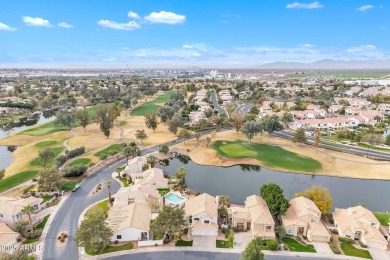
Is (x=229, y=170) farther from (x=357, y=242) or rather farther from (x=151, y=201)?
(x=357, y=242)

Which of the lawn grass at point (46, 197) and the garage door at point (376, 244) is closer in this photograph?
the garage door at point (376, 244)

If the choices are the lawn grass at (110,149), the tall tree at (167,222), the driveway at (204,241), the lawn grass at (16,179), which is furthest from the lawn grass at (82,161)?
the driveway at (204,241)

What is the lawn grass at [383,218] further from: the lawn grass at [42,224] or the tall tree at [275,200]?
the lawn grass at [42,224]

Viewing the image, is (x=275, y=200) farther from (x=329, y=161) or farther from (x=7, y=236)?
(x=7, y=236)

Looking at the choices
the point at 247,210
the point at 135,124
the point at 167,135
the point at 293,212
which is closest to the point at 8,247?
the point at 247,210

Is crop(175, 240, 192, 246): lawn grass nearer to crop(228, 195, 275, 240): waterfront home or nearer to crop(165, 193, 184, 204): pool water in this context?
crop(228, 195, 275, 240): waterfront home

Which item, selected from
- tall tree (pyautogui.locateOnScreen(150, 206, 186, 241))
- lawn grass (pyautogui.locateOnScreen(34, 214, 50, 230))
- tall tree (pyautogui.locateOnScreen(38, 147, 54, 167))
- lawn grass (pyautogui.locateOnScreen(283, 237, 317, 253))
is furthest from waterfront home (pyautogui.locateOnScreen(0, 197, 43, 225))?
lawn grass (pyautogui.locateOnScreen(283, 237, 317, 253))
